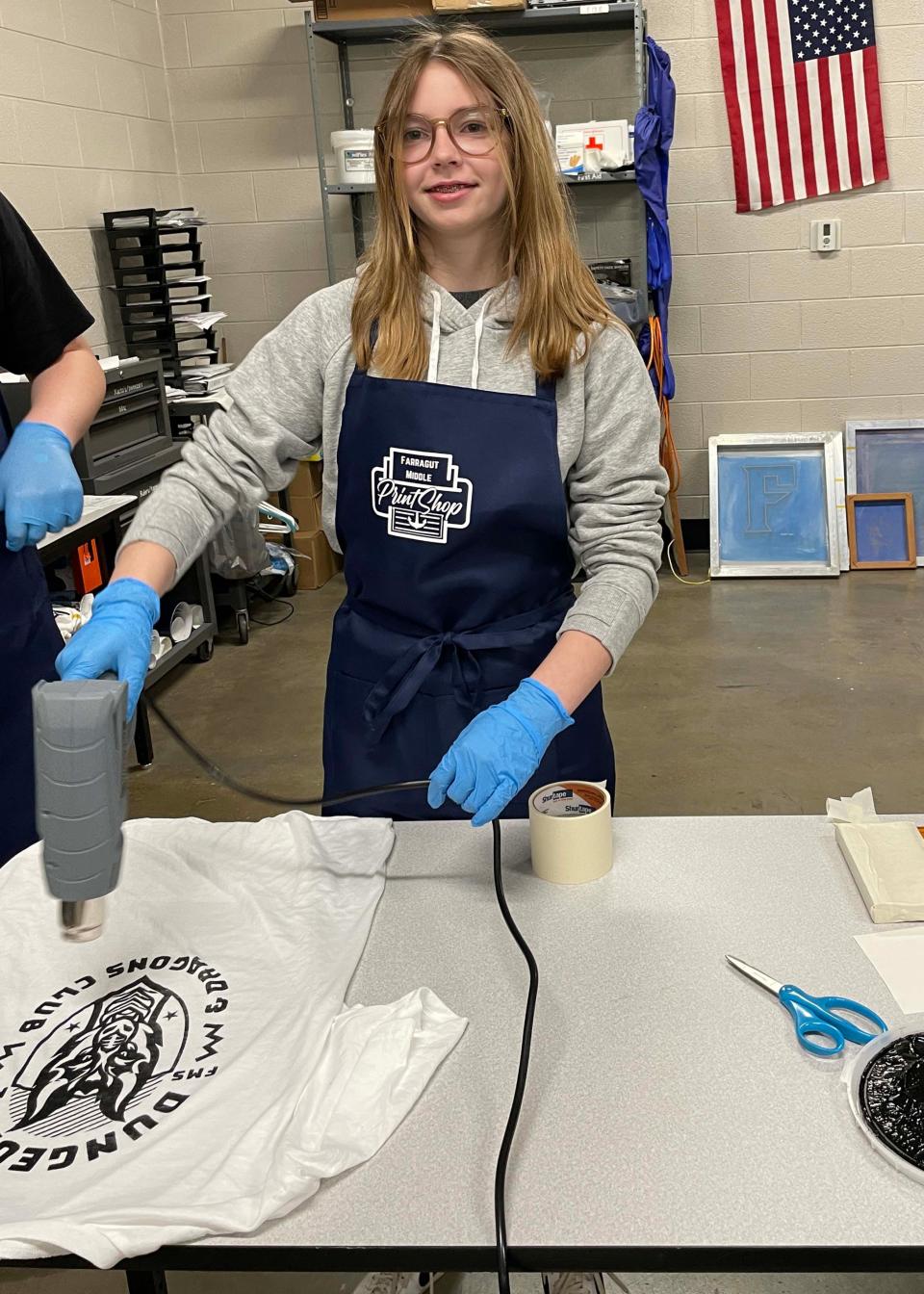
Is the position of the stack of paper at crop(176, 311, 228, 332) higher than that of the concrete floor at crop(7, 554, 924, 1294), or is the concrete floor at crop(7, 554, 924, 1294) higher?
the stack of paper at crop(176, 311, 228, 332)

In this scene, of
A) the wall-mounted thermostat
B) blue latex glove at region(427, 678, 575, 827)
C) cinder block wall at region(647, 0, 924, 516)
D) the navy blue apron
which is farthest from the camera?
the wall-mounted thermostat

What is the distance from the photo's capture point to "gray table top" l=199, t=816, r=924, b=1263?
0.82m

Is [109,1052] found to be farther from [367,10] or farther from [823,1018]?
[367,10]

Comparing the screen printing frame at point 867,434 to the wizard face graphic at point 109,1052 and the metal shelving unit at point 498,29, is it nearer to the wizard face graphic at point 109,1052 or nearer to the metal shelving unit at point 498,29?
the metal shelving unit at point 498,29

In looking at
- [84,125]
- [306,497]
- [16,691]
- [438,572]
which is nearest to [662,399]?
[306,497]

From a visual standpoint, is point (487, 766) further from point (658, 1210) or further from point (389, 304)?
point (389, 304)

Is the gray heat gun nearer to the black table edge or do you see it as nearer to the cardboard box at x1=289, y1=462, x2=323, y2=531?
the black table edge

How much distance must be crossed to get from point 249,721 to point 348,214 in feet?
7.84

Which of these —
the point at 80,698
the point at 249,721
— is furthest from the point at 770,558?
the point at 80,698

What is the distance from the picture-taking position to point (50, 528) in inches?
63.1

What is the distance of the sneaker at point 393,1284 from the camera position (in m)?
1.36

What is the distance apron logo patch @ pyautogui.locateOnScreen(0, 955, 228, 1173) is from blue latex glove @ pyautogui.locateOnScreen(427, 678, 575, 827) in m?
0.29

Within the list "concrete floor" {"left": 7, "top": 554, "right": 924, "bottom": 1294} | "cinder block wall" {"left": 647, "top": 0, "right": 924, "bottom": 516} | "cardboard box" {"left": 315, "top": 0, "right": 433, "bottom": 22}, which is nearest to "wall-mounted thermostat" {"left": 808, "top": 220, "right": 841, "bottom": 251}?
"cinder block wall" {"left": 647, "top": 0, "right": 924, "bottom": 516}

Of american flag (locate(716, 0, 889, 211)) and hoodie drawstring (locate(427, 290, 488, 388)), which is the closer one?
hoodie drawstring (locate(427, 290, 488, 388))
